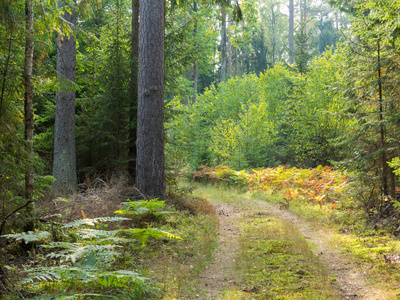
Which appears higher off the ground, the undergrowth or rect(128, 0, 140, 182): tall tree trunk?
rect(128, 0, 140, 182): tall tree trunk

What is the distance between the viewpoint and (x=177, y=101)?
537 inches

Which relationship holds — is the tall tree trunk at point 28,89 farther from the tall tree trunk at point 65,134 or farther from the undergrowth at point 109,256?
the tall tree trunk at point 65,134

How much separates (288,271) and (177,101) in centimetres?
987

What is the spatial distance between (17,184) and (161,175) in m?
3.71

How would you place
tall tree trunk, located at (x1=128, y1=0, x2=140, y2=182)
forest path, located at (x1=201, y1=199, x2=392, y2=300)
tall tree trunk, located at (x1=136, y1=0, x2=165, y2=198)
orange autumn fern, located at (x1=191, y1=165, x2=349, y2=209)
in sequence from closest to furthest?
forest path, located at (x1=201, y1=199, x2=392, y2=300), tall tree trunk, located at (x1=136, y1=0, x2=165, y2=198), tall tree trunk, located at (x1=128, y1=0, x2=140, y2=182), orange autumn fern, located at (x1=191, y1=165, x2=349, y2=209)

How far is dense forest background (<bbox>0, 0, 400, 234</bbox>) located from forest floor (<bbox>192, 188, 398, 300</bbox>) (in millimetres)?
1881

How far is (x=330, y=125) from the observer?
51.9 ft

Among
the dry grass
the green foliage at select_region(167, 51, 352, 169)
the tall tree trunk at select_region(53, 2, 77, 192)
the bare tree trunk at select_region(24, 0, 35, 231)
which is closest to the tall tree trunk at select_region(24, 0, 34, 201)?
the bare tree trunk at select_region(24, 0, 35, 231)

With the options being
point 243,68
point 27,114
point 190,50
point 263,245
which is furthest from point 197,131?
point 243,68

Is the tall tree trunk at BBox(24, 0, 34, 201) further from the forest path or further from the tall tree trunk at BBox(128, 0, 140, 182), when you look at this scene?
the tall tree trunk at BBox(128, 0, 140, 182)

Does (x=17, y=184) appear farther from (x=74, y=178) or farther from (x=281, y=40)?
(x=281, y=40)

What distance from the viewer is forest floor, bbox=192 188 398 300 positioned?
4246 millimetres

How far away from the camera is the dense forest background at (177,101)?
14.7 ft

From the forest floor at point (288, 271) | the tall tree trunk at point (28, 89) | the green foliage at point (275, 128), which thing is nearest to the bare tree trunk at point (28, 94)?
the tall tree trunk at point (28, 89)
